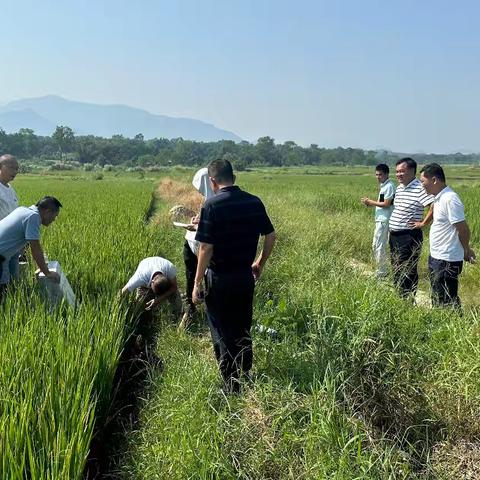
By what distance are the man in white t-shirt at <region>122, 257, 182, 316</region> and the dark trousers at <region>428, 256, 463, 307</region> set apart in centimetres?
238

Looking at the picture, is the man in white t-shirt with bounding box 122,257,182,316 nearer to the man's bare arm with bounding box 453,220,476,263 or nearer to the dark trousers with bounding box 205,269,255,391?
the dark trousers with bounding box 205,269,255,391

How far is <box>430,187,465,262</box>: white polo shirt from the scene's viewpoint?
392cm

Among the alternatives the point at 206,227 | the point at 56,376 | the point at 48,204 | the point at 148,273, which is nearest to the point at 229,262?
the point at 206,227

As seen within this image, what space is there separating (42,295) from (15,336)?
126 centimetres

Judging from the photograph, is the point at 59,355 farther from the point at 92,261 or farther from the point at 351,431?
the point at 92,261

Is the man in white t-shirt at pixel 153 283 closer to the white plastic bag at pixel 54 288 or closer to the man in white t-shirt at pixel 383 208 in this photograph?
the white plastic bag at pixel 54 288

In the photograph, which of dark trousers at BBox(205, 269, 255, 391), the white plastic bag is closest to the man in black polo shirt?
dark trousers at BBox(205, 269, 255, 391)

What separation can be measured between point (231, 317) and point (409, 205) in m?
2.70

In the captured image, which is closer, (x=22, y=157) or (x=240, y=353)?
(x=240, y=353)

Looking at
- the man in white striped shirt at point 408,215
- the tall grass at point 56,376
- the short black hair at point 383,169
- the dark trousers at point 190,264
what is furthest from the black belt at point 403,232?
the tall grass at point 56,376

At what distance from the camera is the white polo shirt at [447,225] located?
3924 mm

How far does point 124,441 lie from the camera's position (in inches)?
108

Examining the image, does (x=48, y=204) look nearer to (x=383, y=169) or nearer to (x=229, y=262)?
(x=229, y=262)

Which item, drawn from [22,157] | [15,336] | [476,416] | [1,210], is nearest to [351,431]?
[476,416]
